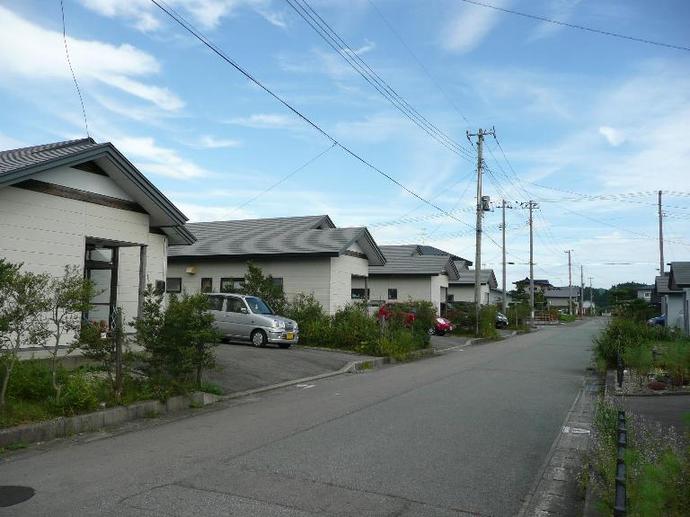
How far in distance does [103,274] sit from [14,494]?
36.2 ft

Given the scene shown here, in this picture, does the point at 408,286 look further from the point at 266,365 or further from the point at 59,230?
the point at 59,230

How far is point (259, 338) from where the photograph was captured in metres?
19.4

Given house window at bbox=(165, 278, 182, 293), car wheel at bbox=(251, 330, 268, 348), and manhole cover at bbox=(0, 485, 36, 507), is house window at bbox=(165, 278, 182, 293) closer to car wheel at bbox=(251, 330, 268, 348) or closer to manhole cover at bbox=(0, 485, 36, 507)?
car wheel at bbox=(251, 330, 268, 348)

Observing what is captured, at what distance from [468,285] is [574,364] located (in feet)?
108

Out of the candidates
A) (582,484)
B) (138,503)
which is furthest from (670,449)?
(138,503)

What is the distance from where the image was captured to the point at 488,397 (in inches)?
453

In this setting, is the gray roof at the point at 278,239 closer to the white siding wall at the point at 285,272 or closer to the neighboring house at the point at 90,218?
the white siding wall at the point at 285,272

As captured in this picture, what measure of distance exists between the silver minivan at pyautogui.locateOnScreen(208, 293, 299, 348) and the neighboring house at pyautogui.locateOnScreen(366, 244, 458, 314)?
629 inches

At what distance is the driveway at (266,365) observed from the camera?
12.8m

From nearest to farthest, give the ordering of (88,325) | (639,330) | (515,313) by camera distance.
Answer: (88,325)
(639,330)
(515,313)

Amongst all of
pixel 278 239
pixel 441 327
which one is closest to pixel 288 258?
pixel 278 239

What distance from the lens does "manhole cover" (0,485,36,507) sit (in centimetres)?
530

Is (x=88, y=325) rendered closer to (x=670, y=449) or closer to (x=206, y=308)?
(x=206, y=308)

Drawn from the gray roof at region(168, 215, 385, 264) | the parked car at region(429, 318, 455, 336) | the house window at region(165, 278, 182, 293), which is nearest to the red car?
the parked car at region(429, 318, 455, 336)
